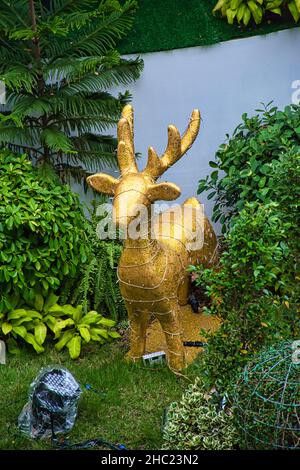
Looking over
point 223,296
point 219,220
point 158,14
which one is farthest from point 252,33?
point 223,296

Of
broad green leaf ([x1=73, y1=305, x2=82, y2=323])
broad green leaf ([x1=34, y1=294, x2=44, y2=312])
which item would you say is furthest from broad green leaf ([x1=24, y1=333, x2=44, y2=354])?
broad green leaf ([x1=73, y1=305, x2=82, y2=323])

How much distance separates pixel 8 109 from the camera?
6.62m

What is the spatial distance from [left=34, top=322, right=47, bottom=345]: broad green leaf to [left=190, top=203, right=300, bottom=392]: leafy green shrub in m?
1.70

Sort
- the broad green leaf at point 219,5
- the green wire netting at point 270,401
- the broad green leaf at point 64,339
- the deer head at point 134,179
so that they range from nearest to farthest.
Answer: the green wire netting at point 270,401 → the deer head at point 134,179 → the broad green leaf at point 64,339 → the broad green leaf at point 219,5

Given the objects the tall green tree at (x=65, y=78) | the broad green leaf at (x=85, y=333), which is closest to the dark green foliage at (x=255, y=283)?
the broad green leaf at (x=85, y=333)

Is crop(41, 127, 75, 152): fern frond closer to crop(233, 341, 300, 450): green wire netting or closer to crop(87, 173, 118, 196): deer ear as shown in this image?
crop(87, 173, 118, 196): deer ear

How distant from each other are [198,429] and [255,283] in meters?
0.86

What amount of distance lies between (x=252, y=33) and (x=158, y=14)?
2.96 ft

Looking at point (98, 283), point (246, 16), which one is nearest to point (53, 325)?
point (98, 283)

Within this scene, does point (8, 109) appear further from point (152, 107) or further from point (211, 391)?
point (211, 391)

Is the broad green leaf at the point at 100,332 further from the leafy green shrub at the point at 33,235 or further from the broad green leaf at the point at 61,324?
the leafy green shrub at the point at 33,235

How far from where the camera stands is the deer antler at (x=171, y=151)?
16.5 feet

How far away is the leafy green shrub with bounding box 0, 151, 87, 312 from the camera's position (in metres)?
5.46

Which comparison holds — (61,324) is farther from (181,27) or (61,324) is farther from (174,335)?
(181,27)
